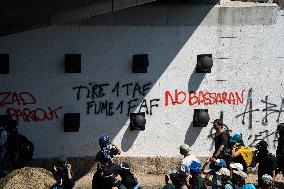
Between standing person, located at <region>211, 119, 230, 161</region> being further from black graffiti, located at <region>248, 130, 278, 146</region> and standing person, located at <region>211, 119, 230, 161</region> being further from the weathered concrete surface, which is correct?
the weathered concrete surface

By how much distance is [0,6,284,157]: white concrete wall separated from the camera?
51.9ft

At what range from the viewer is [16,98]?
51.8ft

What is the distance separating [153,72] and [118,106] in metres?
1.12

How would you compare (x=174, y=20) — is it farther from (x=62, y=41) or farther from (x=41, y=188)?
(x=41, y=188)

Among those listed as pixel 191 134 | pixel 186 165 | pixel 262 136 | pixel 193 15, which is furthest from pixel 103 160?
pixel 262 136

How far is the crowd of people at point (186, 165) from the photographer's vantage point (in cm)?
1159

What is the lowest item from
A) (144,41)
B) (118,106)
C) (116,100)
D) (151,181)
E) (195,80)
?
(151,181)

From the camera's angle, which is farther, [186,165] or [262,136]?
[262,136]

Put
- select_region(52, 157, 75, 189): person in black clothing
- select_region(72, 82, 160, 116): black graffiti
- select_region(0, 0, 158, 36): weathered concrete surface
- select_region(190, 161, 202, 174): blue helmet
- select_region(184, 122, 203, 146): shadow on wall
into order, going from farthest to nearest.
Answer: select_region(184, 122, 203, 146): shadow on wall → select_region(72, 82, 160, 116): black graffiti → select_region(52, 157, 75, 189): person in black clothing → select_region(190, 161, 202, 174): blue helmet → select_region(0, 0, 158, 36): weathered concrete surface

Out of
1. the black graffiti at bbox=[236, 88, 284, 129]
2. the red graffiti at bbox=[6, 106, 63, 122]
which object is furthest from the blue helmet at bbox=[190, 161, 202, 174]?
the black graffiti at bbox=[236, 88, 284, 129]

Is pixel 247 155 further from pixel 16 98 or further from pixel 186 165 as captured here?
pixel 16 98

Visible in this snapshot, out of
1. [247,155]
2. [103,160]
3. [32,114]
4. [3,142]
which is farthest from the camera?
[32,114]

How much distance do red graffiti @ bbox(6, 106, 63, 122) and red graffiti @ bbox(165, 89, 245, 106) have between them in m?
2.63

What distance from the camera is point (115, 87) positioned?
53.6ft
